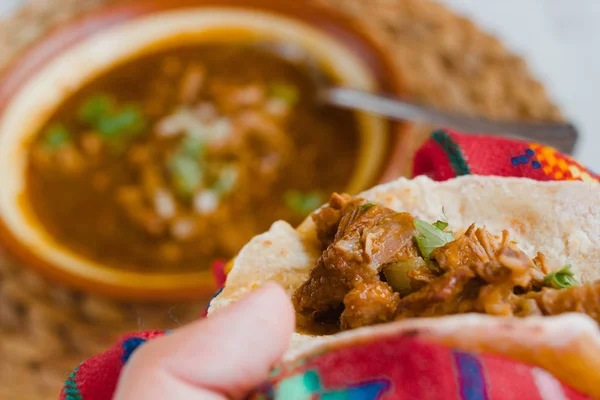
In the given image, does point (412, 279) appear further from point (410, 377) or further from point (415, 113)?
point (415, 113)

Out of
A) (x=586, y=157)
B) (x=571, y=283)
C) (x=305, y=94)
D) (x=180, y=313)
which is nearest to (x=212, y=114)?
(x=305, y=94)

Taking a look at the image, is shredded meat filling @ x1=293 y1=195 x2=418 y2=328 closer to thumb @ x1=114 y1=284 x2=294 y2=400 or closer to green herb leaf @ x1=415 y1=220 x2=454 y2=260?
green herb leaf @ x1=415 y1=220 x2=454 y2=260

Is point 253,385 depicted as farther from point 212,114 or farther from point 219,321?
point 212,114

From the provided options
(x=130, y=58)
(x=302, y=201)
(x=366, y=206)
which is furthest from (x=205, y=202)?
(x=366, y=206)

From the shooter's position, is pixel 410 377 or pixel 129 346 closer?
pixel 410 377

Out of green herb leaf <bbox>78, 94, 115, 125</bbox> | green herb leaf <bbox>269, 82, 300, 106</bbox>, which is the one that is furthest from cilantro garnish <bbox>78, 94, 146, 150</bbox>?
green herb leaf <bbox>269, 82, 300, 106</bbox>

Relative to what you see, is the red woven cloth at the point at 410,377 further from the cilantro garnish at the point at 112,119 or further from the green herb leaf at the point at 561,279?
the cilantro garnish at the point at 112,119
